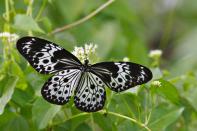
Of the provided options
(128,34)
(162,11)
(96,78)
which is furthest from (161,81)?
(162,11)

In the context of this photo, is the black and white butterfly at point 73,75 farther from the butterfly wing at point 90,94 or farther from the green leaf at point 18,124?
the green leaf at point 18,124

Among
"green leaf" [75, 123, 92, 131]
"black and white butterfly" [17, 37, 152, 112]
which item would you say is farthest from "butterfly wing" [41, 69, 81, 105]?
"green leaf" [75, 123, 92, 131]

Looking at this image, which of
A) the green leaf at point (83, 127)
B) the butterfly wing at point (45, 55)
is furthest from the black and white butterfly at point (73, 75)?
the green leaf at point (83, 127)

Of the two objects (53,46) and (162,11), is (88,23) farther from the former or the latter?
(162,11)

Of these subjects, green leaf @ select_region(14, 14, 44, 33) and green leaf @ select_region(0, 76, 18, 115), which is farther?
green leaf @ select_region(14, 14, 44, 33)

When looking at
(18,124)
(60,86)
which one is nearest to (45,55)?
(60,86)

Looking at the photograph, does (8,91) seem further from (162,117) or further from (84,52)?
(162,117)

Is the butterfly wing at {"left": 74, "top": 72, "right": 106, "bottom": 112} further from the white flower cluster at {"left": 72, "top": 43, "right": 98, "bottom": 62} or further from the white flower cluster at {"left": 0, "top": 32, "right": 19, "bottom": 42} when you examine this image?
the white flower cluster at {"left": 0, "top": 32, "right": 19, "bottom": 42}
